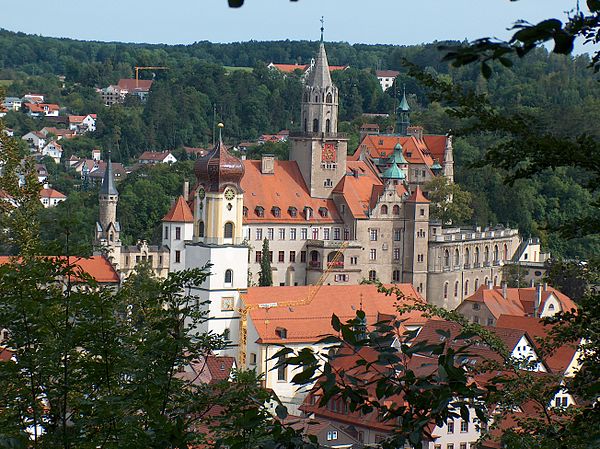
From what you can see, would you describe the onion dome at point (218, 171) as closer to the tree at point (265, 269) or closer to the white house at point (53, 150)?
the tree at point (265, 269)

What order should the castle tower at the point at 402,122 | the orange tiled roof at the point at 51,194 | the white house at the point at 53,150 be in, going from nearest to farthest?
1. the castle tower at the point at 402,122
2. the orange tiled roof at the point at 51,194
3. the white house at the point at 53,150

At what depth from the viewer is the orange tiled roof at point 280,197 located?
71312 millimetres

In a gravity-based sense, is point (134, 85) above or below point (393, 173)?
above

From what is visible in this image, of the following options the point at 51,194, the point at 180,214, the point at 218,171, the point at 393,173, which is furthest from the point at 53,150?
the point at 218,171

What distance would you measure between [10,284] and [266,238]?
5614 centimetres

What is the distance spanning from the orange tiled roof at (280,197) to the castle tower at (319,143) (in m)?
0.58

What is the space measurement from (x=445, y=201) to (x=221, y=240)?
2476cm

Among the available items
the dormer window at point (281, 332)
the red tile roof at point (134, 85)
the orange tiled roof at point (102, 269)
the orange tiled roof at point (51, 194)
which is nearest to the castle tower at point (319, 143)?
the orange tiled roof at point (102, 269)

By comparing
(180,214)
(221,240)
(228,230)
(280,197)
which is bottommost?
(221,240)

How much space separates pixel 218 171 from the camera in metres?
61.0

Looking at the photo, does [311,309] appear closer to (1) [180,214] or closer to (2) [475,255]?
(1) [180,214]

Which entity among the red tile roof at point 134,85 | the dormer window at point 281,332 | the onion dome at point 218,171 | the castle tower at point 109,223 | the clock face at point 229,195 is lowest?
the dormer window at point 281,332

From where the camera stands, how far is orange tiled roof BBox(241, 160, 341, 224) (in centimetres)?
7131

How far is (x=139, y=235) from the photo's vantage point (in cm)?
8419
